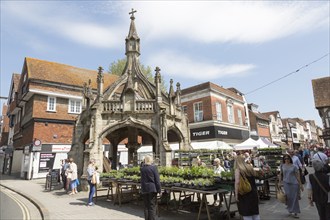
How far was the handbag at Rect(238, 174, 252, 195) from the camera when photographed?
4305 millimetres

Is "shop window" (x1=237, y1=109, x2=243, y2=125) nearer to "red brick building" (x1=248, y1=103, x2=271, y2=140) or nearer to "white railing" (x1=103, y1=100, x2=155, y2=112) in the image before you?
"red brick building" (x1=248, y1=103, x2=271, y2=140)

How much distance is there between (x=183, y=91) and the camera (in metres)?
30.1

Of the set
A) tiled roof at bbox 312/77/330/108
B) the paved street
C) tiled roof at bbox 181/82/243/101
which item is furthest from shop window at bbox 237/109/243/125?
the paved street

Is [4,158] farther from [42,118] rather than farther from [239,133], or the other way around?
[239,133]

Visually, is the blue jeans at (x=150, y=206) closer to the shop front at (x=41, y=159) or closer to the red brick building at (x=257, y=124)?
the shop front at (x=41, y=159)

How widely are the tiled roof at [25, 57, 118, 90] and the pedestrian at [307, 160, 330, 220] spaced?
24338 mm

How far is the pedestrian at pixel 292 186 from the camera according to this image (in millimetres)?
6535

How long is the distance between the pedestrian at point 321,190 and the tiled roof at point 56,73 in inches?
958

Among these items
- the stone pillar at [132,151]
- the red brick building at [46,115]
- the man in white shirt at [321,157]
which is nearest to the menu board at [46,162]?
the red brick building at [46,115]

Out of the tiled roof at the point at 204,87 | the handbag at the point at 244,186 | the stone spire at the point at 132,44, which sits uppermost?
the tiled roof at the point at 204,87

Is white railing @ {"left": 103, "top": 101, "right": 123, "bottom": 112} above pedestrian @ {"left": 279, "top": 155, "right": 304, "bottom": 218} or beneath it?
above

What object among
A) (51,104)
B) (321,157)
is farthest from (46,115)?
(321,157)

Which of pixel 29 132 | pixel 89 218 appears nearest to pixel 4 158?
pixel 29 132

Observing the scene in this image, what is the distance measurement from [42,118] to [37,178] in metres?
5.69
